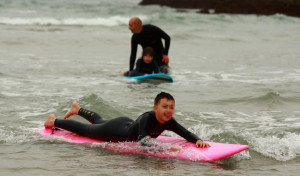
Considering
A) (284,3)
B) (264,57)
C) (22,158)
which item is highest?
(284,3)

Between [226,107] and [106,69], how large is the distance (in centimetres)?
529

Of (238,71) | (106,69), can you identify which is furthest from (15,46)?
(238,71)

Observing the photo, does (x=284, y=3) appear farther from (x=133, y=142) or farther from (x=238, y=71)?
(x=133, y=142)

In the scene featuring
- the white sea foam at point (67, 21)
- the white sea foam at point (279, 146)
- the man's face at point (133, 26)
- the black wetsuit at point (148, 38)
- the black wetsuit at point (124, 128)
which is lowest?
the white sea foam at point (279, 146)

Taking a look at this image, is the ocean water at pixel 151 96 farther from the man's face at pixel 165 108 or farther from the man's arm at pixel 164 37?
the man's arm at pixel 164 37

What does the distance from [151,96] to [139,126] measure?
3747 millimetres

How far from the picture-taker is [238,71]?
13117 millimetres

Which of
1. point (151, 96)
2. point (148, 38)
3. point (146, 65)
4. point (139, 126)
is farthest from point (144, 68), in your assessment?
point (139, 126)

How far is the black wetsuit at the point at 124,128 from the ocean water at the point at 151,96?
26 centimetres

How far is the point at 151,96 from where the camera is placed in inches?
360

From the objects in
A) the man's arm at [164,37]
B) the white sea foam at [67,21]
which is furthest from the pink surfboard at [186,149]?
the white sea foam at [67,21]

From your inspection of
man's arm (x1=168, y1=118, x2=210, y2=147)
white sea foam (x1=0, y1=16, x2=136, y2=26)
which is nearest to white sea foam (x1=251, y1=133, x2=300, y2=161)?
man's arm (x1=168, y1=118, x2=210, y2=147)

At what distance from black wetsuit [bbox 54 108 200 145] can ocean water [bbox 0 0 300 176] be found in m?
0.26

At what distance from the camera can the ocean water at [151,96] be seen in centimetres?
518
